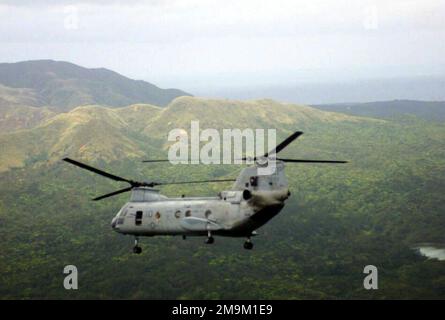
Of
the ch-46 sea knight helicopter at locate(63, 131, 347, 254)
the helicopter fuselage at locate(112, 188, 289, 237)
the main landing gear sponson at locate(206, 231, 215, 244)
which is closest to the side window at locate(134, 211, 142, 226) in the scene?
the helicopter fuselage at locate(112, 188, 289, 237)

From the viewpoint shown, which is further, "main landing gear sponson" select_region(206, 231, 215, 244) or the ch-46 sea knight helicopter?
"main landing gear sponson" select_region(206, 231, 215, 244)

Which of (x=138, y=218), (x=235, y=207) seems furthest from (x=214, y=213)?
(x=138, y=218)

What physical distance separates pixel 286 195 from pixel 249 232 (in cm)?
387

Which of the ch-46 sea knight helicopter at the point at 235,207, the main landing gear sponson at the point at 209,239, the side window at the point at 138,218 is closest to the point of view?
the ch-46 sea knight helicopter at the point at 235,207

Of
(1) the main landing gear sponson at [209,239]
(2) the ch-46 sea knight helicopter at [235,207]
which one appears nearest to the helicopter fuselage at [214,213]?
(2) the ch-46 sea knight helicopter at [235,207]

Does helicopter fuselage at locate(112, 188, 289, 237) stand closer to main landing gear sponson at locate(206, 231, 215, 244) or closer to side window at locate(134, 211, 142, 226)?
side window at locate(134, 211, 142, 226)

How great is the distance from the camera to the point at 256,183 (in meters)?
47.4

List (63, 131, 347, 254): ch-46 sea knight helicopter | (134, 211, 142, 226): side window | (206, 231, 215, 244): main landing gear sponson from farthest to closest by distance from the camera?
(134, 211, 142, 226): side window → (206, 231, 215, 244): main landing gear sponson → (63, 131, 347, 254): ch-46 sea knight helicopter

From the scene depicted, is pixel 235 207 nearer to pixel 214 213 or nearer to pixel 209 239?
pixel 214 213

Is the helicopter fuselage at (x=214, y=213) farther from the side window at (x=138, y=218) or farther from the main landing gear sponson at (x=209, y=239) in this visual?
the main landing gear sponson at (x=209, y=239)

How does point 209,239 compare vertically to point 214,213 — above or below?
below

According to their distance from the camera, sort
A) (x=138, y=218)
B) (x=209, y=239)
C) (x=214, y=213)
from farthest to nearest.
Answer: (x=138, y=218)
(x=214, y=213)
(x=209, y=239)
